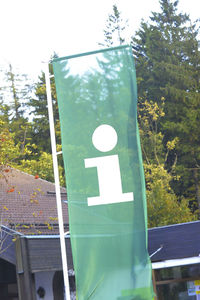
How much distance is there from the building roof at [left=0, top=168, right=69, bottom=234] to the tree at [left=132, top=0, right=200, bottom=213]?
18.4 metres

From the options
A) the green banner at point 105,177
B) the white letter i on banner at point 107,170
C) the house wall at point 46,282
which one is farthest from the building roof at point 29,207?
the white letter i on banner at point 107,170

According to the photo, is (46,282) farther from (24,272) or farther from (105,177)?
(105,177)

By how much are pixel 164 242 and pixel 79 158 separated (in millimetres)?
7598

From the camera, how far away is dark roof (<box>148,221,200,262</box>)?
13461mm

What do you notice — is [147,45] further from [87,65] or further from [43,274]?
[87,65]

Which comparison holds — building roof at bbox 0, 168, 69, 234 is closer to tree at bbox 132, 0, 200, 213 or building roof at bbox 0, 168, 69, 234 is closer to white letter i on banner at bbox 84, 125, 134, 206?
white letter i on banner at bbox 84, 125, 134, 206

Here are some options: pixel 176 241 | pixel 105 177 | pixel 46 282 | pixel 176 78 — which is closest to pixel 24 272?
pixel 46 282

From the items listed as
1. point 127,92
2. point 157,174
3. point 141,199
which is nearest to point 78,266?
point 141,199

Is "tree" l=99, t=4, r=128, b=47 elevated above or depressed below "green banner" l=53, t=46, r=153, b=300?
above

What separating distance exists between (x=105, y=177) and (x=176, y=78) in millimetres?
32359

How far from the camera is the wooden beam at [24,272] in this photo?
11.1 meters

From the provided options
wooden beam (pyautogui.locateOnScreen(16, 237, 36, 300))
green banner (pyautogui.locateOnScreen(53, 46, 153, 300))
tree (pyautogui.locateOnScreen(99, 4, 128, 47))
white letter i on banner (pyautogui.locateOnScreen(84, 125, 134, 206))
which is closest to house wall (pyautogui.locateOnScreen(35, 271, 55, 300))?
wooden beam (pyautogui.locateOnScreen(16, 237, 36, 300))

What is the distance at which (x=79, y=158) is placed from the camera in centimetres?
695

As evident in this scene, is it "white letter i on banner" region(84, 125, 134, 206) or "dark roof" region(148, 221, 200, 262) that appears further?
"dark roof" region(148, 221, 200, 262)
